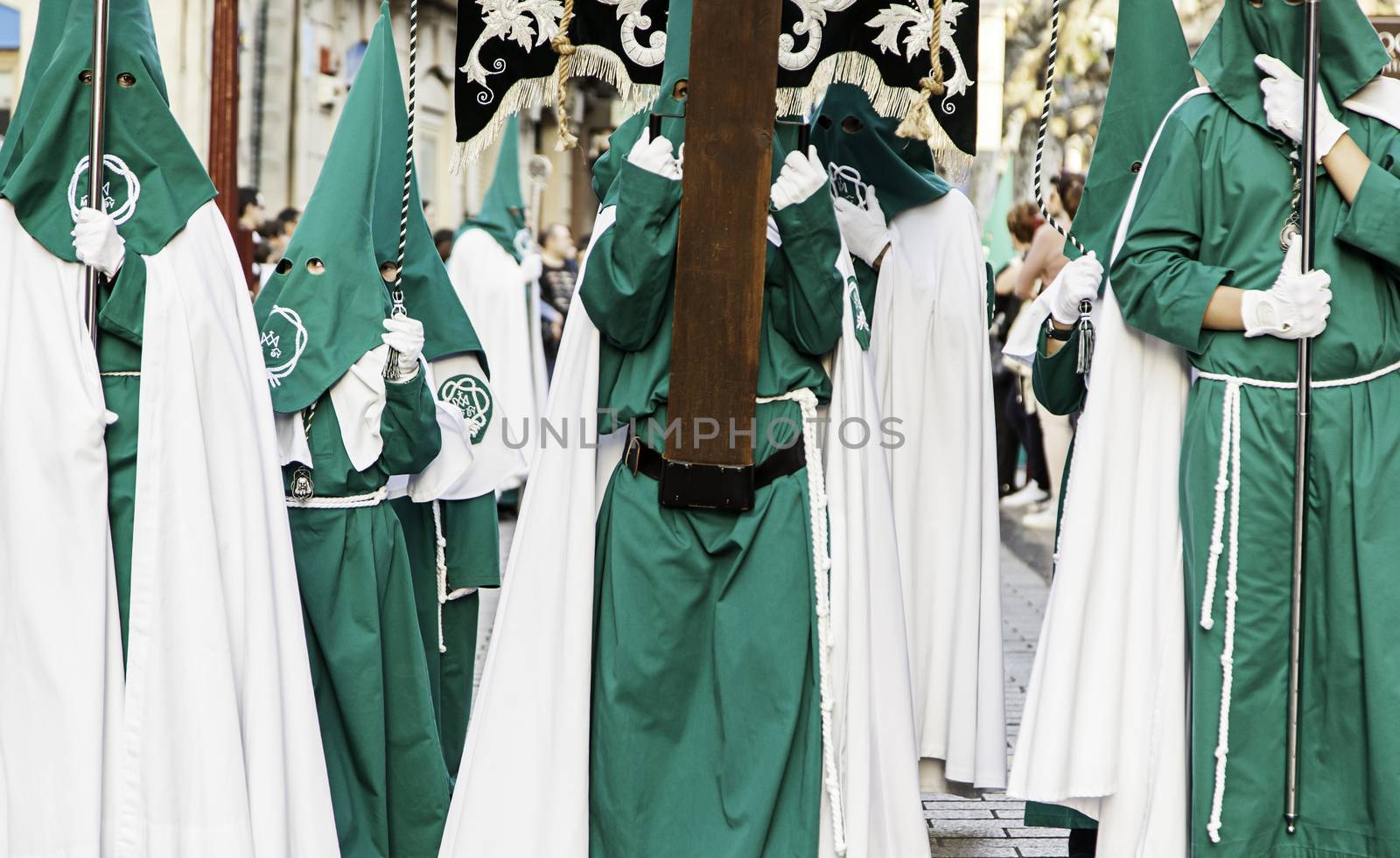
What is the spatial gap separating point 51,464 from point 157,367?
30 centimetres

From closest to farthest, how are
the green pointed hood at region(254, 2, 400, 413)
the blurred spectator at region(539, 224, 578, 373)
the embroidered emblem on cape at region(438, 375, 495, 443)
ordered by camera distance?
the green pointed hood at region(254, 2, 400, 413)
the embroidered emblem on cape at region(438, 375, 495, 443)
the blurred spectator at region(539, 224, 578, 373)

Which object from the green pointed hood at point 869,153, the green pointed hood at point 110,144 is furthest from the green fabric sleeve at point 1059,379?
the green pointed hood at point 110,144

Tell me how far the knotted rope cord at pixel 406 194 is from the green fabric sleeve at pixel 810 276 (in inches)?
37.6

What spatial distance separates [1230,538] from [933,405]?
69.0 inches

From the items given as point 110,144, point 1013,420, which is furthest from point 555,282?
point 110,144

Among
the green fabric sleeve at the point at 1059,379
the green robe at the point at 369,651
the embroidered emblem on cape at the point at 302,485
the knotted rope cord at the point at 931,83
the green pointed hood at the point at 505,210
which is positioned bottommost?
the green robe at the point at 369,651

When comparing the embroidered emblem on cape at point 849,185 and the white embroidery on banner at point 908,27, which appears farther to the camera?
the embroidered emblem on cape at point 849,185

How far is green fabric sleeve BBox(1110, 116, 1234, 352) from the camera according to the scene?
3963mm

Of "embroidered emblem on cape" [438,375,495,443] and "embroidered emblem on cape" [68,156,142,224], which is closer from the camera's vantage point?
"embroidered emblem on cape" [68,156,142,224]

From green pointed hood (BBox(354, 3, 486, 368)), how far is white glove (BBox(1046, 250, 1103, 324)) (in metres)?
1.64

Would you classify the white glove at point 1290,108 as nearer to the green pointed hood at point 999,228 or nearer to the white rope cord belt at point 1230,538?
the white rope cord belt at point 1230,538

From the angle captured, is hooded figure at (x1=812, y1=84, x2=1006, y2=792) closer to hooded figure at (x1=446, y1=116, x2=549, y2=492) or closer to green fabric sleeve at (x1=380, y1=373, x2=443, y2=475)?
green fabric sleeve at (x1=380, y1=373, x2=443, y2=475)

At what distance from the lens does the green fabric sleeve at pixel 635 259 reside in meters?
4.02

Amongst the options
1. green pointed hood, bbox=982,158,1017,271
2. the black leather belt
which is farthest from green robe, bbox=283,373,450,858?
green pointed hood, bbox=982,158,1017,271
